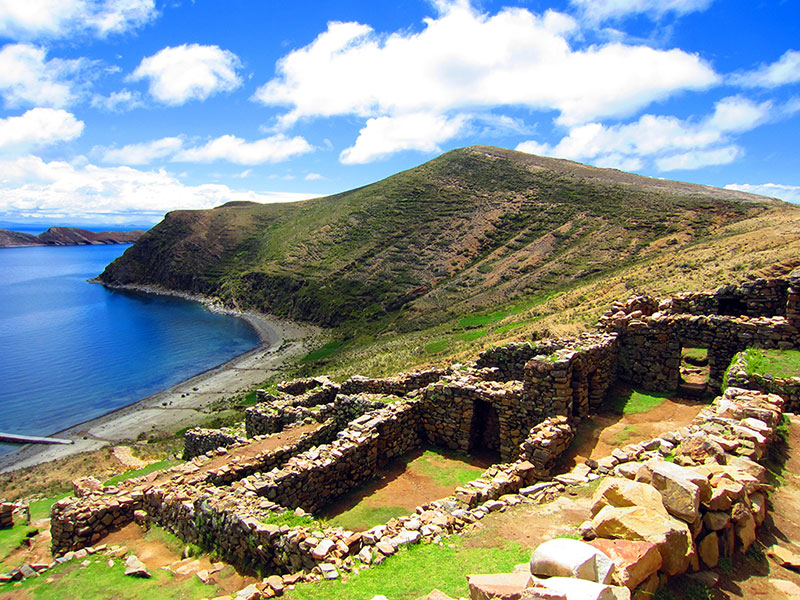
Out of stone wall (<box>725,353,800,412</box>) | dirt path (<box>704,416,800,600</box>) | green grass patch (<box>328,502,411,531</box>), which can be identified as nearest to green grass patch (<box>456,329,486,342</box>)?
stone wall (<box>725,353,800,412</box>)

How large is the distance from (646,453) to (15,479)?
41063mm

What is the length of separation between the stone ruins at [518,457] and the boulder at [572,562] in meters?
0.02

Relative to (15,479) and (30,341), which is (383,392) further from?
(30,341)

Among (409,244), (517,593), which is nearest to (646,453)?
(517,593)

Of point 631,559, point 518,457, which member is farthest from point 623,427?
point 631,559

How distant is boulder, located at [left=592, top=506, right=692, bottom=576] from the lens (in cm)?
457

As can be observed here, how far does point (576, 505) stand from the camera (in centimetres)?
770

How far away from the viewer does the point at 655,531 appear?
4602mm

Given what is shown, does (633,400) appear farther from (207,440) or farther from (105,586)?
(207,440)

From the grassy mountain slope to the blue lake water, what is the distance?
600 inches

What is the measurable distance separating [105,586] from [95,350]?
80.9 m

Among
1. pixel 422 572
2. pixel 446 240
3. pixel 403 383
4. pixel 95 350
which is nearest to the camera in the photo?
pixel 422 572

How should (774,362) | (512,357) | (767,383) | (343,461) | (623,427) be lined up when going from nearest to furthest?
(767,383) < (774,362) < (343,461) < (623,427) < (512,357)

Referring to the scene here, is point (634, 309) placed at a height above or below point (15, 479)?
above
